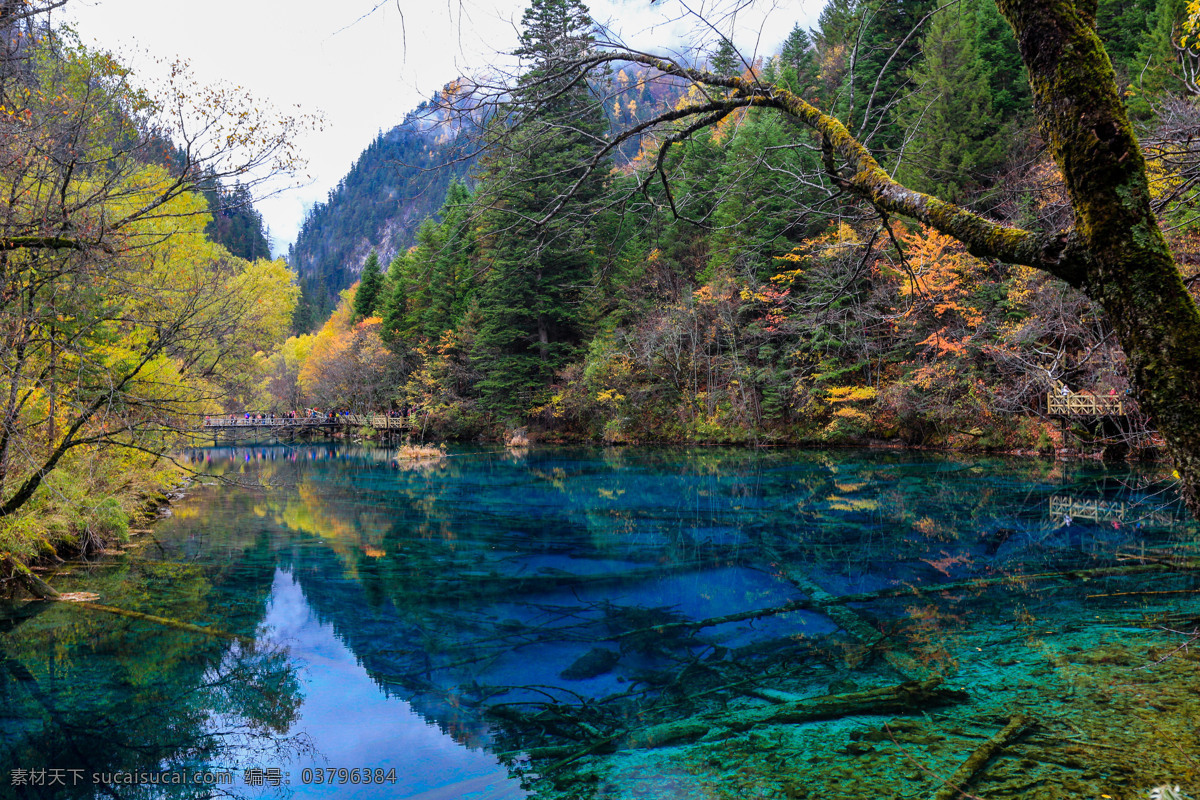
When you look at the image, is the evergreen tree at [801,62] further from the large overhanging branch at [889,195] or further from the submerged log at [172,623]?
the submerged log at [172,623]

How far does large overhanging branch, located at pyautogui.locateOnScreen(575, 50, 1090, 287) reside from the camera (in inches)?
67.3

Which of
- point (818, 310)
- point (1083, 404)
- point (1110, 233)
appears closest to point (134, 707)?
point (1110, 233)

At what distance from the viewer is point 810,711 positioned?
13.3ft

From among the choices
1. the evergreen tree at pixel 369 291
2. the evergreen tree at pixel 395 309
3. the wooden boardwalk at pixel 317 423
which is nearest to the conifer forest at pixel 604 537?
the wooden boardwalk at pixel 317 423

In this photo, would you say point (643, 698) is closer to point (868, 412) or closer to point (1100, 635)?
point (1100, 635)

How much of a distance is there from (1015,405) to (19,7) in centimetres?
2013

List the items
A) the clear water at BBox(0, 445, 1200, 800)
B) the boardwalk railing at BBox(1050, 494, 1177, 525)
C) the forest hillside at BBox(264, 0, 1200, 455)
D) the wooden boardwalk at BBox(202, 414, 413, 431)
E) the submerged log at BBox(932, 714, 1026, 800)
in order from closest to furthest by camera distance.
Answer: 1. the submerged log at BBox(932, 714, 1026, 800)
2. the clear water at BBox(0, 445, 1200, 800)
3. the boardwalk railing at BBox(1050, 494, 1177, 525)
4. the forest hillside at BBox(264, 0, 1200, 455)
5. the wooden boardwalk at BBox(202, 414, 413, 431)

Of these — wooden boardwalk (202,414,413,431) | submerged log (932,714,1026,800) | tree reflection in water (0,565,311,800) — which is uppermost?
wooden boardwalk (202,414,413,431)

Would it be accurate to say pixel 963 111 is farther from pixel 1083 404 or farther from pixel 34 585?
pixel 34 585

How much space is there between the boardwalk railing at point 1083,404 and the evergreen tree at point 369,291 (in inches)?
1720

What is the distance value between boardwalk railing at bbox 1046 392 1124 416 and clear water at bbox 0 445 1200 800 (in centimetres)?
394

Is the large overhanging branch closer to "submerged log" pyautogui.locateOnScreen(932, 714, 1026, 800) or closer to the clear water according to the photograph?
"submerged log" pyautogui.locateOnScreen(932, 714, 1026, 800)

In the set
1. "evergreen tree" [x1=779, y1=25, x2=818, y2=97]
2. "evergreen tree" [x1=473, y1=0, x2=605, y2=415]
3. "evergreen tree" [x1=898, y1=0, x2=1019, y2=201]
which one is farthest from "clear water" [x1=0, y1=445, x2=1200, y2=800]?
"evergreen tree" [x1=779, y1=25, x2=818, y2=97]

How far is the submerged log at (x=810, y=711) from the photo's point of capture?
154 inches
